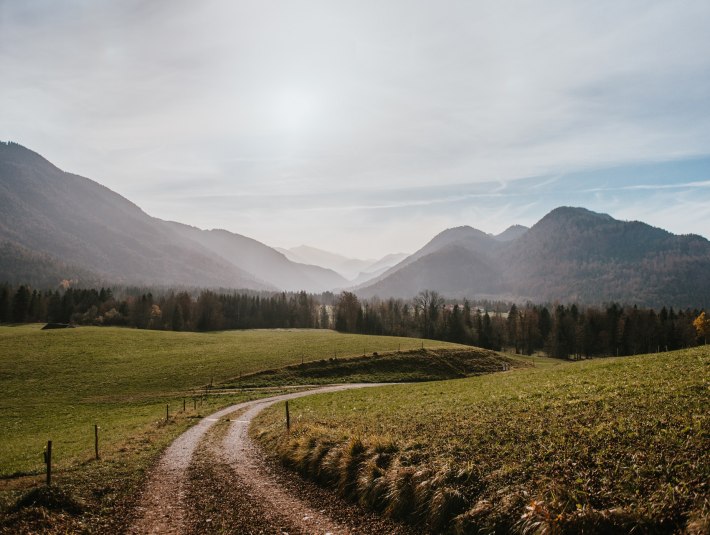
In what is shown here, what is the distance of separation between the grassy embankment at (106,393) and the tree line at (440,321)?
155 feet

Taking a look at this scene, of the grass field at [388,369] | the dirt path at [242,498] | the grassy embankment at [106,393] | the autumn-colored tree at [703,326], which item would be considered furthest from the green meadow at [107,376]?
the autumn-colored tree at [703,326]

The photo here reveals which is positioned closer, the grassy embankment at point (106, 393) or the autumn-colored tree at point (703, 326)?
the grassy embankment at point (106, 393)

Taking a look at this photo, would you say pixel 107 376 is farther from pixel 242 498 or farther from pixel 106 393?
pixel 242 498

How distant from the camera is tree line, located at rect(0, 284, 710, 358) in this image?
4500 inches

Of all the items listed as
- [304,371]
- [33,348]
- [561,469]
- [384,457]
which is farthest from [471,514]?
[33,348]

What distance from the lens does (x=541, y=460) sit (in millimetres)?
13258

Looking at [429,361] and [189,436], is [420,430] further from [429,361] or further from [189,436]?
[429,361]

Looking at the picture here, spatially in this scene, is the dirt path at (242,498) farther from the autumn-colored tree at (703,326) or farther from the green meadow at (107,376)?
the autumn-colored tree at (703,326)

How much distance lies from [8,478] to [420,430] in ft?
73.8

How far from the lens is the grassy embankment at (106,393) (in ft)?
64.0

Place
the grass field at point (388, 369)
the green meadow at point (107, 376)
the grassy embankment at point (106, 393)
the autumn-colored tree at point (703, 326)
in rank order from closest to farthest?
the grassy embankment at point (106, 393) < the green meadow at point (107, 376) < the grass field at point (388, 369) < the autumn-colored tree at point (703, 326)

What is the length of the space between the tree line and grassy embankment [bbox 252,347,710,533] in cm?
10101

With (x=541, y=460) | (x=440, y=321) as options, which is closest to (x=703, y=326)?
(x=440, y=321)

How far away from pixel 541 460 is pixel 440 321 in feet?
420
